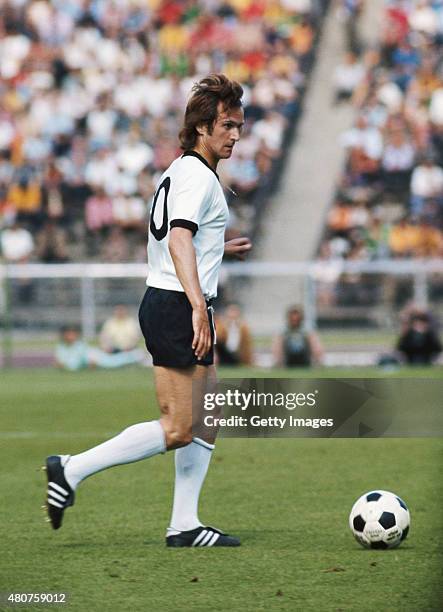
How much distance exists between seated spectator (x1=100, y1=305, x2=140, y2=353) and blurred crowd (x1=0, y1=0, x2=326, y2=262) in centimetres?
267

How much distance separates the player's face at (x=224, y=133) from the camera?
6.61m

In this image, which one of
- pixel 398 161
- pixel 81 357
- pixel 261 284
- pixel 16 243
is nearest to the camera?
pixel 81 357

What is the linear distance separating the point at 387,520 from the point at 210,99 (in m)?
2.09

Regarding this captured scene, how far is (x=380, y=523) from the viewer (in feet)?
22.2

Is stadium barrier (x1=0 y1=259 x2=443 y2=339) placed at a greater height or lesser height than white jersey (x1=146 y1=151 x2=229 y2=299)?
greater

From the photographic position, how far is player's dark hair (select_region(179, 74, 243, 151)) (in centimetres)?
656

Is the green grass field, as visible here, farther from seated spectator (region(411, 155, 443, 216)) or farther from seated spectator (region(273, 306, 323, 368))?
seated spectator (region(411, 155, 443, 216))

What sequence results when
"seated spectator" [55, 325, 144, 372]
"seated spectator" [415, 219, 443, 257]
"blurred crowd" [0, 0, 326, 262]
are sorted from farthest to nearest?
"blurred crowd" [0, 0, 326, 262]
"seated spectator" [415, 219, 443, 257]
"seated spectator" [55, 325, 144, 372]

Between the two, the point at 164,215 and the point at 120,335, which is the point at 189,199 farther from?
the point at 120,335

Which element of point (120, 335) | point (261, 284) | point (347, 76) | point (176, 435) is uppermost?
point (347, 76)

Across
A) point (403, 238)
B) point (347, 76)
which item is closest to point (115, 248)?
point (403, 238)

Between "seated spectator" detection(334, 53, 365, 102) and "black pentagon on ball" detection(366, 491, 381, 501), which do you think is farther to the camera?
"seated spectator" detection(334, 53, 365, 102)

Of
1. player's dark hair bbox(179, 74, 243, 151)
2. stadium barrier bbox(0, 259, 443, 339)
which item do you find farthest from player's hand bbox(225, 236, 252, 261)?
stadium barrier bbox(0, 259, 443, 339)

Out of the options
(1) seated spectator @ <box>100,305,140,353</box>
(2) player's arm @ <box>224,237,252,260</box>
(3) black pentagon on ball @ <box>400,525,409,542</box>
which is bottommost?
(3) black pentagon on ball @ <box>400,525,409,542</box>
